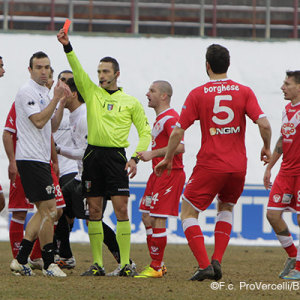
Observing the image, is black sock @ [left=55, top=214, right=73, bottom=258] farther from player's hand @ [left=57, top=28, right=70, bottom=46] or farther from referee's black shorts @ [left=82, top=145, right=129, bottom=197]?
player's hand @ [left=57, top=28, right=70, bottom=46]

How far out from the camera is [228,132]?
7.50 metres

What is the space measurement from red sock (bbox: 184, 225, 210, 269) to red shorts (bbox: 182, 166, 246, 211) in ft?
0.71

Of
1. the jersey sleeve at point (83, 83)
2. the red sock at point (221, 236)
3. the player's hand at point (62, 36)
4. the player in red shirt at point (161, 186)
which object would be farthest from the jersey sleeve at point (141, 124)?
the red sock at point (221, 236)

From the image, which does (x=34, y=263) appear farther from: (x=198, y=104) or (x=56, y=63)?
(x=56, y=63)

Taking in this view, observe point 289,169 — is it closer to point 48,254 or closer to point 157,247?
point 157,247

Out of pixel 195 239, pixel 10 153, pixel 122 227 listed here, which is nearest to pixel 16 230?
pixel 10 153

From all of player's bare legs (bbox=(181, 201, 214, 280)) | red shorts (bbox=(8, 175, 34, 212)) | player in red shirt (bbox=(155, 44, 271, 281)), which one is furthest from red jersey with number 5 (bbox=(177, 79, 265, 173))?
red shorts (bbox=(8, 175, 34, 212))

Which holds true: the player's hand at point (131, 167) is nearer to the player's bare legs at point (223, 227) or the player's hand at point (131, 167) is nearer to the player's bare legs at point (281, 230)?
the player's bare legs at point (223, 227)

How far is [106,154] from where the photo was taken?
8.26m

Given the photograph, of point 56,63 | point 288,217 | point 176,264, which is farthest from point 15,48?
point 176,264

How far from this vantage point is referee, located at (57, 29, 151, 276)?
8.27m

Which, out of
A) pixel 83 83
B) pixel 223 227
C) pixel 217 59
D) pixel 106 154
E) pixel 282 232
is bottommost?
pixel 282 232

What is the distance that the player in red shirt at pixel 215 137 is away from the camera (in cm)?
747

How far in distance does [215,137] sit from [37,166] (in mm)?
1805
